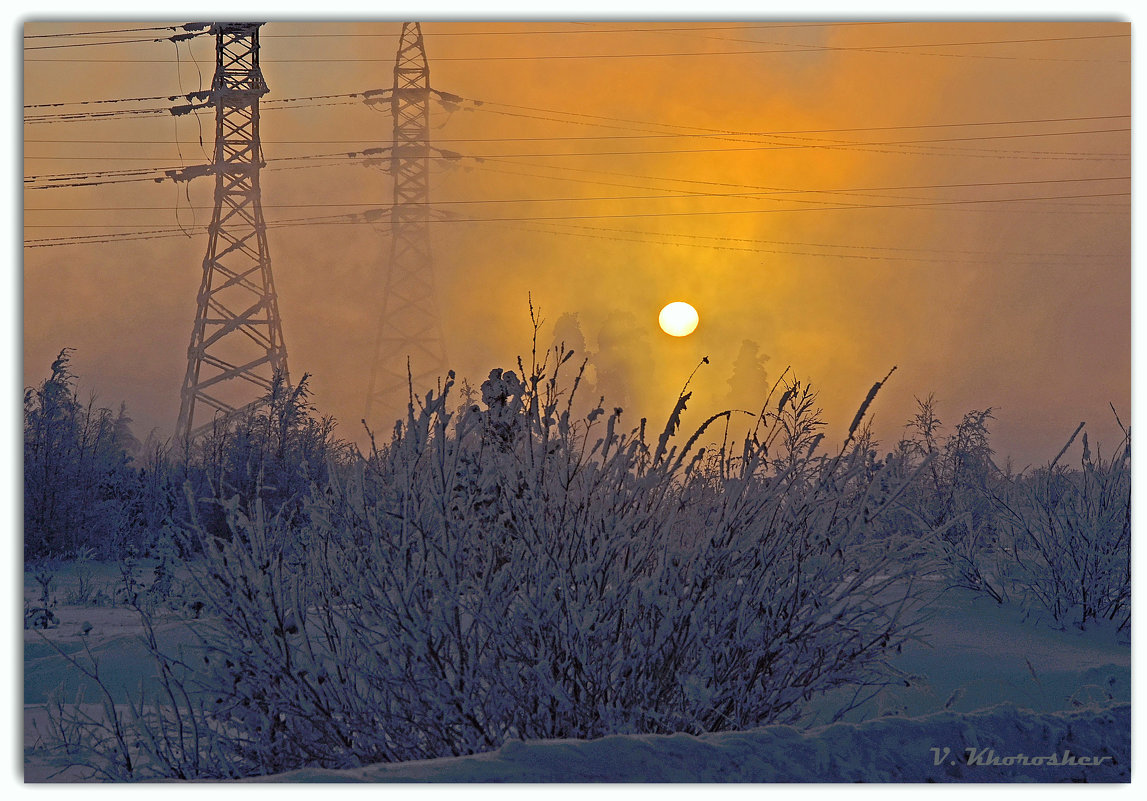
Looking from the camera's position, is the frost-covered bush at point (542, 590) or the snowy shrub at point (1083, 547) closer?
the frost-covered bush at point (542, 590)

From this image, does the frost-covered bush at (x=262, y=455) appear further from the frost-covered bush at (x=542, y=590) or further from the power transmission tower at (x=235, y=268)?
the frost-covered bush at (x=542, y=590)

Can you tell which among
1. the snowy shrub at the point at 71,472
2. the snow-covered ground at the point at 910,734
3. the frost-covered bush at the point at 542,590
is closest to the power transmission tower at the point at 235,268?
the snowy shrub at the point at 71,472

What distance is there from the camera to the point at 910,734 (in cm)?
338

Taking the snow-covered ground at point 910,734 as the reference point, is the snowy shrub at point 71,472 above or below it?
above

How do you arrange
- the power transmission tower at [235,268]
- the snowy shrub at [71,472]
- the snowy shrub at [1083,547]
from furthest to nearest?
the snowy shrub at [1083,547]
the power transmission tower at [235,268]
the snowy shrub at [71,472]

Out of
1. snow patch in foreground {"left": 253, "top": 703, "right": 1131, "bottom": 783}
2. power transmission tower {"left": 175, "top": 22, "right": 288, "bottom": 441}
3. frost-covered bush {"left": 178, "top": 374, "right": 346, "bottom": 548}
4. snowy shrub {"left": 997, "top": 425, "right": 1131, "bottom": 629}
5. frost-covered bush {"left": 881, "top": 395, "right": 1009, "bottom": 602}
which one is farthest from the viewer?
snowy shrub {"left": 997, "top": 425, "right": 1131, "bottom": 629}

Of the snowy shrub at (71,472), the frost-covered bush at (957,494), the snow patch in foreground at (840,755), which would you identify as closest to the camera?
the snow patch in foreground at (840,755)

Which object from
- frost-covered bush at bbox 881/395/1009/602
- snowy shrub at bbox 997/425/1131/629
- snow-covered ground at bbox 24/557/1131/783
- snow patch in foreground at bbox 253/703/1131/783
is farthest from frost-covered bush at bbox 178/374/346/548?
snowy shrub at bbox 997/425/1131/629

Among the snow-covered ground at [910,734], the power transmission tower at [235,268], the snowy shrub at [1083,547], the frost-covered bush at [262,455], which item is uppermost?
the power transmission tower at [235,268]

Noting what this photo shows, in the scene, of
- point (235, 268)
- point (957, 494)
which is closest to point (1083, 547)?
point (957, 494)

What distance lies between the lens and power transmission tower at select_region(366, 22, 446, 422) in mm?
4598

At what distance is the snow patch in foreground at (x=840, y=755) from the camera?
2988 millimetres

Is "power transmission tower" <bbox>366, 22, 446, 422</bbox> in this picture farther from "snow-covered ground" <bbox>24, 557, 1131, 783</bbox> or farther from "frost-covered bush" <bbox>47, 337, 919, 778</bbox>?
"snow-covered ground" <bbox>24, 557, 1131, 783</bbox>

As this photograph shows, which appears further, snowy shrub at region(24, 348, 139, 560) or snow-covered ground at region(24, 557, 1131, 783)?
snowy shrub at region(24, 348, 139, 560)
